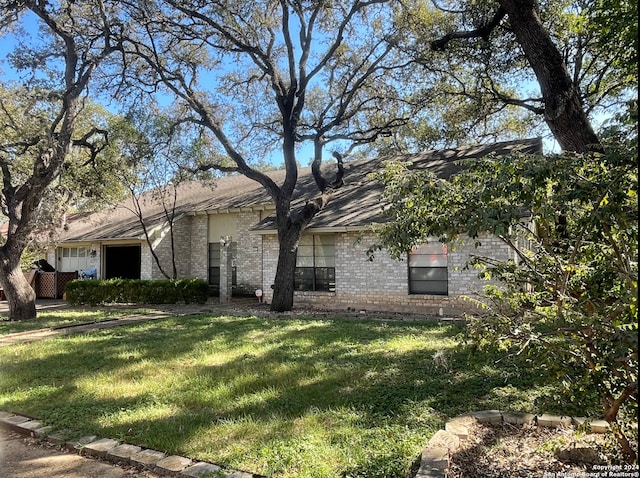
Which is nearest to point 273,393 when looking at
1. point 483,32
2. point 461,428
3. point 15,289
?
point 461,428

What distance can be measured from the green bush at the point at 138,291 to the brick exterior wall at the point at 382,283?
13.8 feet

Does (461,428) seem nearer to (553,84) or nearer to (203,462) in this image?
(203,462)

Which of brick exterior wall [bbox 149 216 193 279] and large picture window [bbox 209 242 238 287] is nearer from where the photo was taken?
brick exterior wall [bbox 149 216 193 279]

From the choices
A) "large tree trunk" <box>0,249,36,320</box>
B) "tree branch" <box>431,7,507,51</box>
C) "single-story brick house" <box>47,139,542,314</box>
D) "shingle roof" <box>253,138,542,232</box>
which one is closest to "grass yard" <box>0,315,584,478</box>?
"single-story brick house" <box>47,139,542,314</box>

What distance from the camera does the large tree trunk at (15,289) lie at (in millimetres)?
11914

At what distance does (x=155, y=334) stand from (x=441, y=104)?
1200 cm

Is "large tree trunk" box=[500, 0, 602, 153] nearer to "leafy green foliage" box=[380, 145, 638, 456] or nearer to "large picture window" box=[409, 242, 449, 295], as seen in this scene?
"leafy green foliage" box=[380, 145, 638, 456]

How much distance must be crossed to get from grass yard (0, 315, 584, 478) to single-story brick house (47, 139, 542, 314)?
3.34 metres

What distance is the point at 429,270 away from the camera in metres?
12.8

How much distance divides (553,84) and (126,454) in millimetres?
7439

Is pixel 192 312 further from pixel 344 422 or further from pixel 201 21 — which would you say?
pixel 344 422

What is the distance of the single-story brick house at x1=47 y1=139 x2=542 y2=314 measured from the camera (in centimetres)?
1273

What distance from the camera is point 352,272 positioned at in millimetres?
13773

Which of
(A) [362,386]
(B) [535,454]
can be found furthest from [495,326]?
(A) [362,386]
